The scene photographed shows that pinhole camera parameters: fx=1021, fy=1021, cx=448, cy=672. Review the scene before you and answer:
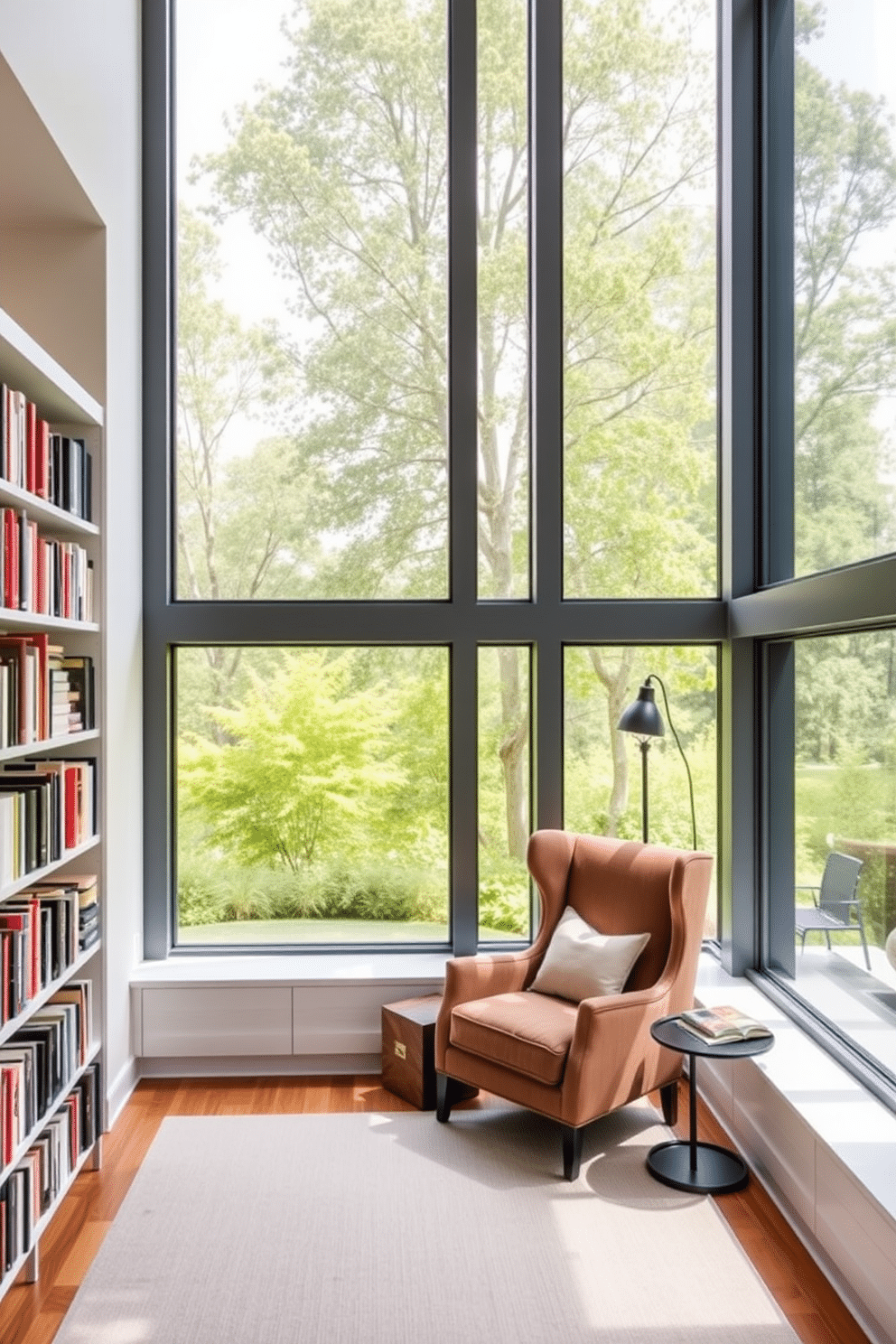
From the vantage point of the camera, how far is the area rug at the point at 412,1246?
258cm

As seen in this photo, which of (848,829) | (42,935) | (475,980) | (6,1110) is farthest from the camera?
(475,980)

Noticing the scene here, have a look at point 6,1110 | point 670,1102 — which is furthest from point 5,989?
point 670,1102

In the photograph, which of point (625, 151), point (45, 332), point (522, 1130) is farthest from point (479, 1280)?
point (625, 151)

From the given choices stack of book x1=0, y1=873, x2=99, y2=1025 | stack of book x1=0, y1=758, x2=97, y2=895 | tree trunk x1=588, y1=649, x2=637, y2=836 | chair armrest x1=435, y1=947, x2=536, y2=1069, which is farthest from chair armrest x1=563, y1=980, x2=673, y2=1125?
stack of book x1=0, y1=758, x2=97, y2=895

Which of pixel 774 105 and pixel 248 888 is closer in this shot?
pixel 774 105

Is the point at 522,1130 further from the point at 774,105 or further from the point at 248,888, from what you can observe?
the point at 774,105

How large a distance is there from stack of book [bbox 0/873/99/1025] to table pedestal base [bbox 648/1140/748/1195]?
2.03 metres

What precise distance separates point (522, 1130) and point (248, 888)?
1611 millimetres

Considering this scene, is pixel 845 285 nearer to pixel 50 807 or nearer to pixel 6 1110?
pixel 50 807

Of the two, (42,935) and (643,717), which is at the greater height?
(643,717)

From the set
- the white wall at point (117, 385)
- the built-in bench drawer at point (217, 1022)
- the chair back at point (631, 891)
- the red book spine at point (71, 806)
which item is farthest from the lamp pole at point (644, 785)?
the red book spine at point (71, 806)

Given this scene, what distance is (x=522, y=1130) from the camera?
368cm

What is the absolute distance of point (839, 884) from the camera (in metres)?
3.49

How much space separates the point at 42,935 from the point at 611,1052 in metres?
1.85
